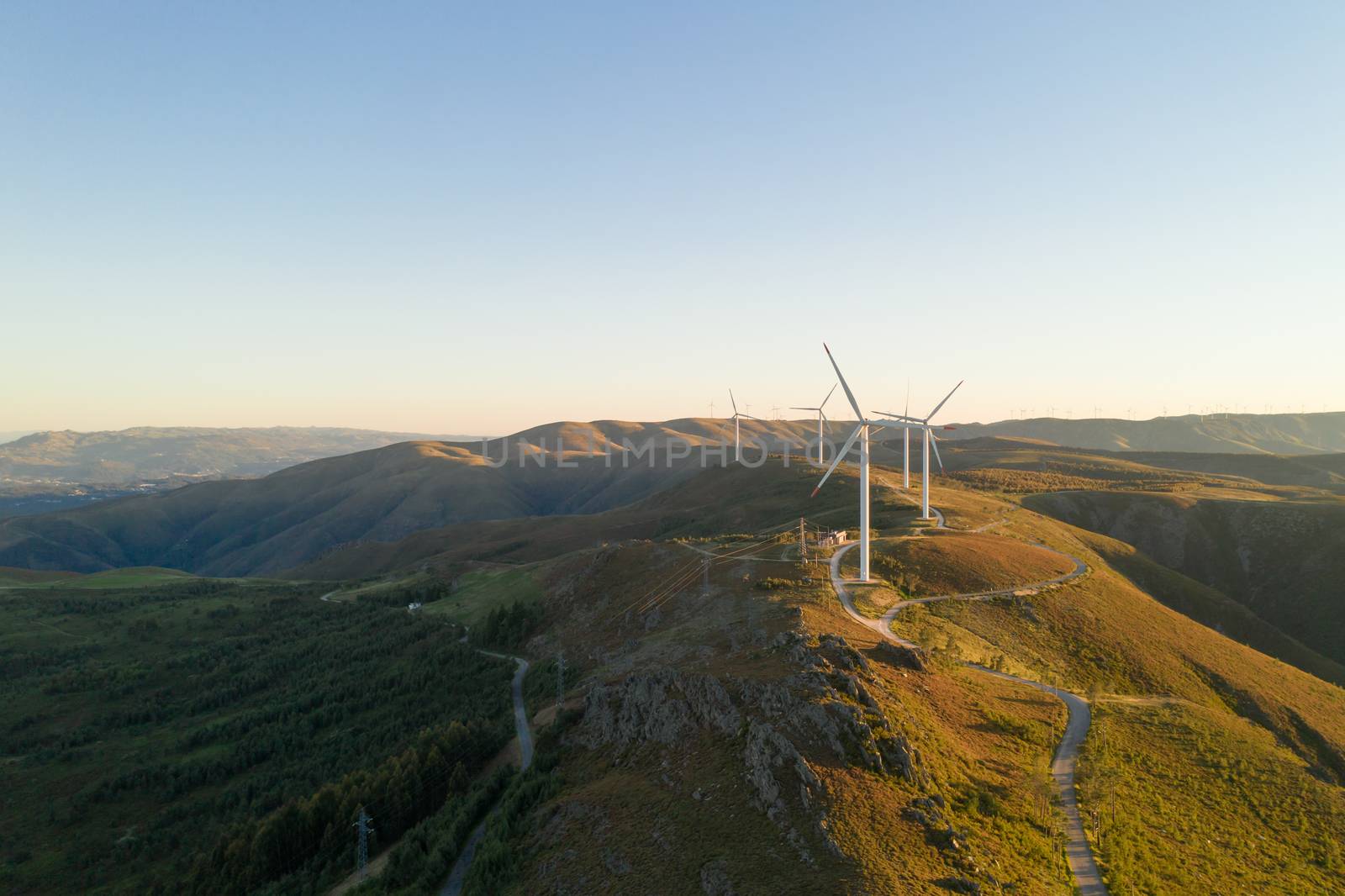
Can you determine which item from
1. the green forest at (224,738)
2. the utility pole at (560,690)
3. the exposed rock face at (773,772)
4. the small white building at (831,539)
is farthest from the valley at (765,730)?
the small white building at (831,539)

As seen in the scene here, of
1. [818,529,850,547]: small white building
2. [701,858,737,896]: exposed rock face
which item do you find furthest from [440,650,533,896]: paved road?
[818,529,850,547]: small white building

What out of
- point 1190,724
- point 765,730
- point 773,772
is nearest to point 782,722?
point 765,730

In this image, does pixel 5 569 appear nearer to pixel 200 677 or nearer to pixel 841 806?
pixel 200 677

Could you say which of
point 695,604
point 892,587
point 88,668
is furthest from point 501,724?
point 88,668

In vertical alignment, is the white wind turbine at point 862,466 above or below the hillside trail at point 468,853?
above

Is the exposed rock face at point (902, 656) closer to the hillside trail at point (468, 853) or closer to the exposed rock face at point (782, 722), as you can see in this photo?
the exposed rock face at point (782, 722)

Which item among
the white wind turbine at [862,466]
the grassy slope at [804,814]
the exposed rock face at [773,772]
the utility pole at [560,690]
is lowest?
the utility pole at [560,690]
